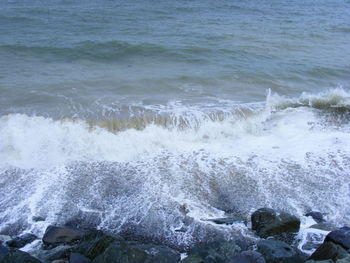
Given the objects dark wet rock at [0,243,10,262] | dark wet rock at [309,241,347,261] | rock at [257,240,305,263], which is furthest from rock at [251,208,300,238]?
dark wet rock at [0,243,10,262]

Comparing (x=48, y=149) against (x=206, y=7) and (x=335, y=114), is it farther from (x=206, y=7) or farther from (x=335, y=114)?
(x=206, y=7)

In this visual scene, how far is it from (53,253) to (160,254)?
169 cm

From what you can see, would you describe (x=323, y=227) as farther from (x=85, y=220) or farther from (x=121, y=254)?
(x=85, y=220)

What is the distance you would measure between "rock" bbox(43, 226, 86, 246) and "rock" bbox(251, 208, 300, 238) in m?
2.99

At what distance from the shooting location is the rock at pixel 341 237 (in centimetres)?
647

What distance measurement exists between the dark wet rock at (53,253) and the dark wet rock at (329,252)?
3728mm

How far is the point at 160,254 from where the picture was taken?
6.07 metres

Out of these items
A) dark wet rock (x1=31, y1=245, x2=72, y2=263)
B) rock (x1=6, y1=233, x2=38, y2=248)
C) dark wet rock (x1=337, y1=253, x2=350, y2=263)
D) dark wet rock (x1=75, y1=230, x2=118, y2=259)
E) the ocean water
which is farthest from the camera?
the ocean water

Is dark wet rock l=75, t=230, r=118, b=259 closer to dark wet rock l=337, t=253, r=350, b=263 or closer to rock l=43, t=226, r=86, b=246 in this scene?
rock l=43, t=226, r=86, b=246

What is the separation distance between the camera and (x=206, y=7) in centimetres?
2662

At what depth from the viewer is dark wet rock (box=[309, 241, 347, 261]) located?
6.03 meters

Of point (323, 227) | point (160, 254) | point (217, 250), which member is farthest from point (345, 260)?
point (160, 254)

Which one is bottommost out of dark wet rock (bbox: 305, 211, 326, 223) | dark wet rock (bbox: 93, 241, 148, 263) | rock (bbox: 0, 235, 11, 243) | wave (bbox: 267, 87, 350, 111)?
rock (bbox: 0, 235, 11, 243)

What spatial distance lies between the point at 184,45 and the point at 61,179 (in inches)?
455
